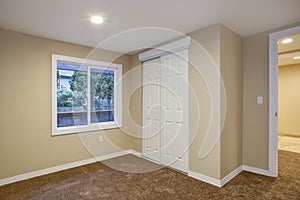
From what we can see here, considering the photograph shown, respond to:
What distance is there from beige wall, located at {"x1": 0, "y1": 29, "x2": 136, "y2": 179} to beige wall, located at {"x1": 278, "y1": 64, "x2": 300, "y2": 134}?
6187 millimetres

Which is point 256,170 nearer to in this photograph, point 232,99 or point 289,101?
point 232,99

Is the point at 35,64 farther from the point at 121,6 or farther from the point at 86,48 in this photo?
the point at 121,6

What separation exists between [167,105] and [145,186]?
1386 millimetres

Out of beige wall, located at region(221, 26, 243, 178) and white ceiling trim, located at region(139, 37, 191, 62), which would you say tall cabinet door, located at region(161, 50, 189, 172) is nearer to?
white ceiling trim, located at region(139, 37, 191, 62)

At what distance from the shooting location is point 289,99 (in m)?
5.62

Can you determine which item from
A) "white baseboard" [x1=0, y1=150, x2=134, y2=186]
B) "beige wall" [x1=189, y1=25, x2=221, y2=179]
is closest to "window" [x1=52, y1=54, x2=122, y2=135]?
"white baseboard" [x1=0, y1=150, x2=134, y2=186]

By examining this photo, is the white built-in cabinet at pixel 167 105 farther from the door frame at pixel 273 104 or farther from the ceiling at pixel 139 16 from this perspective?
the door frame at pixel 273 104

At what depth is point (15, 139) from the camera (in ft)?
8.65

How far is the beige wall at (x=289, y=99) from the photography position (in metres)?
5.46

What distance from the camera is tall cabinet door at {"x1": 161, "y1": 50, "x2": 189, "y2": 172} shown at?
2.88 metres

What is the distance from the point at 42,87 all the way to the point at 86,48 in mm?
1063

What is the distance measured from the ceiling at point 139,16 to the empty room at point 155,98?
0.8 inches

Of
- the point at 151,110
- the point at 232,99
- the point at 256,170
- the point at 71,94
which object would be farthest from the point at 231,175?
the point at 71,94

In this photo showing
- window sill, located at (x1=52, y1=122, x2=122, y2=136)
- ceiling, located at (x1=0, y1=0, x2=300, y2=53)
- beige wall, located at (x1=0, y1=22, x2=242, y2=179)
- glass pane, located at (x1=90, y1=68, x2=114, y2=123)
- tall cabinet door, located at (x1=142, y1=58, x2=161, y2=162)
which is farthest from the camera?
glass pane, located at (x1=90, y1=68, x2=114, y2=123)
